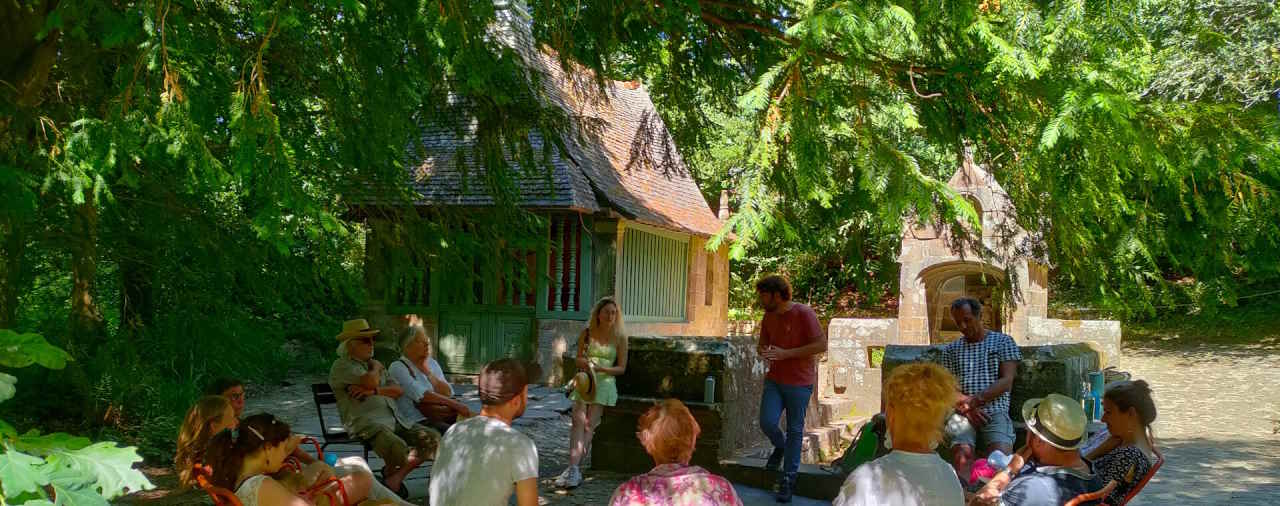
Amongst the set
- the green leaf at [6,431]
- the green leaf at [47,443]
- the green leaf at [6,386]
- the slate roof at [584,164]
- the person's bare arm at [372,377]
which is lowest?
the person's bare arm at [372,377]

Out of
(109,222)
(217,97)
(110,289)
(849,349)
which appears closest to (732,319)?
(849,349)

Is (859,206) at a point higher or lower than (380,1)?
lower

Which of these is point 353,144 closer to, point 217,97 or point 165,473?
point 217,97

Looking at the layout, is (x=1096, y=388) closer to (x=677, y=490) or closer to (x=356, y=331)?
(x=356, y=331)

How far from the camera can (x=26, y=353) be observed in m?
2.22

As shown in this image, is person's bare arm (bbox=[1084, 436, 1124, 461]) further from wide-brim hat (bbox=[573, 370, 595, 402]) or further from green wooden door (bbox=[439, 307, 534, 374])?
green wooden door (bbox=[439, 307, 534, 374])

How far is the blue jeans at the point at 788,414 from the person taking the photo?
682 centimetres

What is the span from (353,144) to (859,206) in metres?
3.14

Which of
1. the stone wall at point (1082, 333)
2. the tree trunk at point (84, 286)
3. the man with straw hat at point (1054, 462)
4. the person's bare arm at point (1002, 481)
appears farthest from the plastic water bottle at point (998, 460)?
the stone wall at point (1082, 333)

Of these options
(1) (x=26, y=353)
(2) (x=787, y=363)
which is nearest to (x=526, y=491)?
(1) (x=26, y=353)

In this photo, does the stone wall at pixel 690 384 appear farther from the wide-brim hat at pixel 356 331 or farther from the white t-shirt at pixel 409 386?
the wide-brim hat at pixel 356 331

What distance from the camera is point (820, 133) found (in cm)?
531

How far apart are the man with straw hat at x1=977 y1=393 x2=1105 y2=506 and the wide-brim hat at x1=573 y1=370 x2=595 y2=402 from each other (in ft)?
12.9

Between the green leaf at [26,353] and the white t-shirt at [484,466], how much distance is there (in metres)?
1.65
